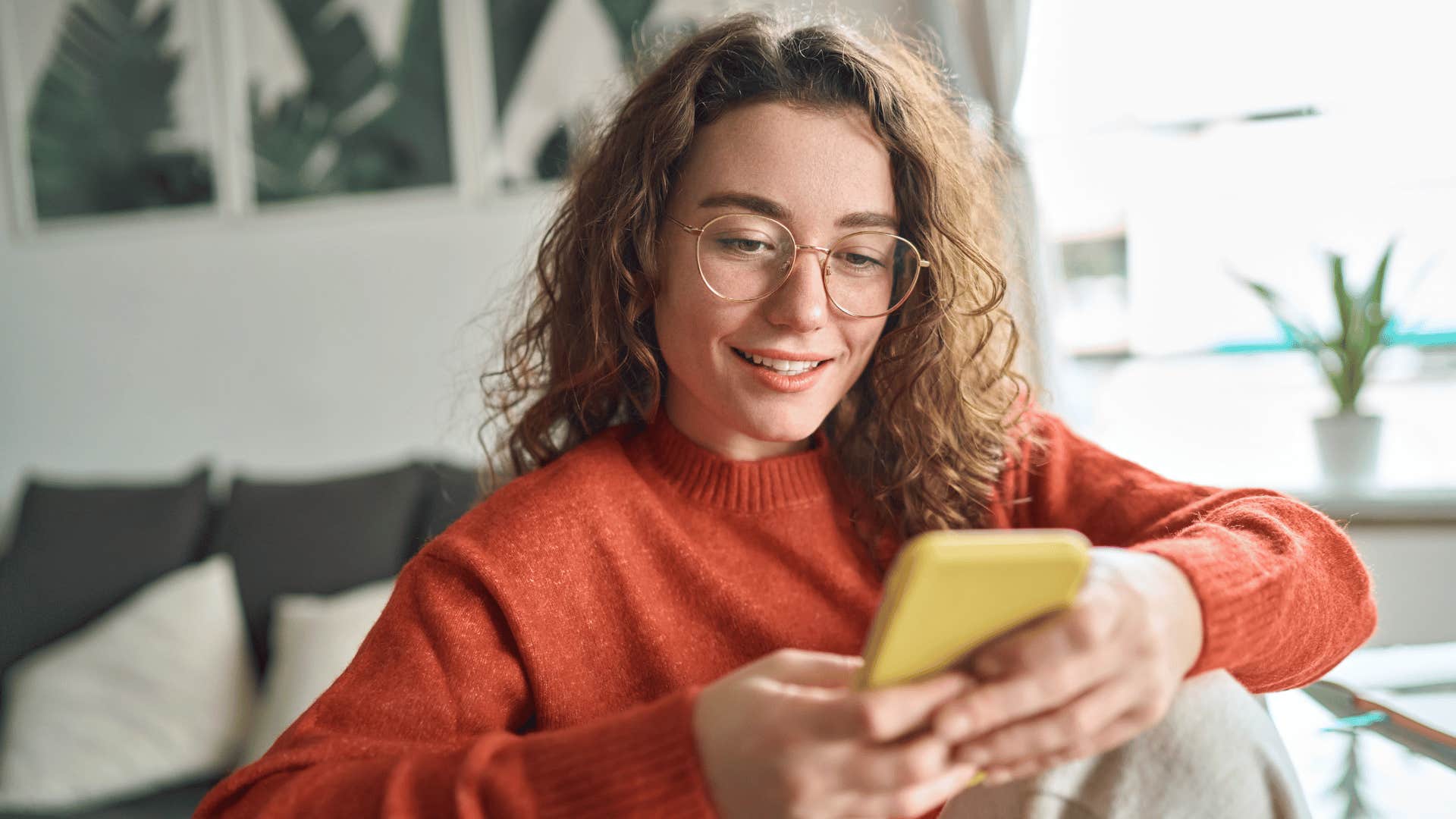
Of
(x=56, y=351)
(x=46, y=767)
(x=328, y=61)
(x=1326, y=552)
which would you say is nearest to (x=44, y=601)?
(x=46, y=767)

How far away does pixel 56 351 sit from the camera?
2965mm

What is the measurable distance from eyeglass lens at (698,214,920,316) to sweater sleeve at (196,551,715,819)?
1.28 ft

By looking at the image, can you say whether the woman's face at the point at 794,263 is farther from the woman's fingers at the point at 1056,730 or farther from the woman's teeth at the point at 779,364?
the woman's fingers at the point at 1056,730

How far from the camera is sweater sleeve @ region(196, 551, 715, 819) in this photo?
2.29 feet

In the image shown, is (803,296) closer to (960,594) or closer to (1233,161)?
(960,594)

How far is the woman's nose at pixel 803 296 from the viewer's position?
1015 mm

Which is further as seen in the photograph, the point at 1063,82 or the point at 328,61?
the point at 328,61

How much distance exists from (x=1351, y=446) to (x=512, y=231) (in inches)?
81.2

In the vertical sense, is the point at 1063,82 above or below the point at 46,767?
above

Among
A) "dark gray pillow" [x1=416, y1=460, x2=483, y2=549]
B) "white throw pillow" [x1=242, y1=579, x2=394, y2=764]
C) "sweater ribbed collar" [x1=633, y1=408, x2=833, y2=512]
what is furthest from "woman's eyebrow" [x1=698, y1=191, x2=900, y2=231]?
"dark gray pillow" [x1=416, y1=460, x2=483, y2=549]

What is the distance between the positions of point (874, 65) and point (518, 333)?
0.54 meters

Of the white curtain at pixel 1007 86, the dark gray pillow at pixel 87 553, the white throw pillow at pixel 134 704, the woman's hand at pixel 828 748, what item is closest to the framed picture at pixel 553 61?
the white curtain at pixel 1007 86

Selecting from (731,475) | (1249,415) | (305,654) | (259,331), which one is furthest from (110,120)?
(1249,415)

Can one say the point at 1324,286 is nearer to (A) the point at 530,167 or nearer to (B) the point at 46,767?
(A) the point at 530,167
